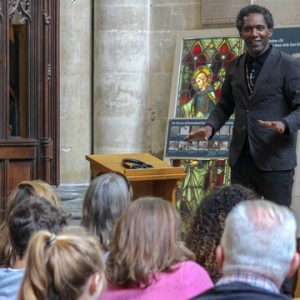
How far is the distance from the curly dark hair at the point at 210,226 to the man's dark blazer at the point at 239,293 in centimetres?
100

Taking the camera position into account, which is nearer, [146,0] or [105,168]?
[105,168]

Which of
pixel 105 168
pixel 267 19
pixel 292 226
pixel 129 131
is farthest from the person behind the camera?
pixel 129 131

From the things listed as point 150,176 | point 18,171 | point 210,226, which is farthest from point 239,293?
point 18,171

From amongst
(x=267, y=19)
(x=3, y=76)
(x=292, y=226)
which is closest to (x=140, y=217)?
(x=292, y=226)

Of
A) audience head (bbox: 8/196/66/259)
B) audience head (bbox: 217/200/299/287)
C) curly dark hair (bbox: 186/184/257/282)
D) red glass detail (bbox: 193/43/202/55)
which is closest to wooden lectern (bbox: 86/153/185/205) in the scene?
curly dark hair (bbox: 186/184/257/282)

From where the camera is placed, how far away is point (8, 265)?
313 centimetres

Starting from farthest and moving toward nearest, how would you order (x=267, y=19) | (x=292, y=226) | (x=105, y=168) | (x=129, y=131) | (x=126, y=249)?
1. (x=129, y=131)
2. (x=105, y=168)
3. (x=267, y=19)
4. (x=126, y=249)
5. (x=292, y=226)

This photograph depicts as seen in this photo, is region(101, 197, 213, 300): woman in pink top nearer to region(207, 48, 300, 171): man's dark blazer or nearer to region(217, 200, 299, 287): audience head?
region(217, 200, 299, 287): audience head

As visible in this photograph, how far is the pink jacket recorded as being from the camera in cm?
262

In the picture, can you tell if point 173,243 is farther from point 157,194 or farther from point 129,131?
point 129,131

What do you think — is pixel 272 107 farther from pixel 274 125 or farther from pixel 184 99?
pixel 184 99

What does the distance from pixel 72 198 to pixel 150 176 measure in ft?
7.26

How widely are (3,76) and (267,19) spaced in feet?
7.94

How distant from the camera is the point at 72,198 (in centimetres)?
709
